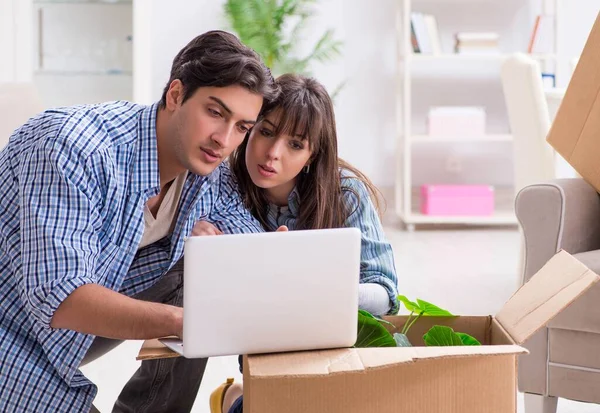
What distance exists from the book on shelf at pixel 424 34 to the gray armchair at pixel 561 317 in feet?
10.2

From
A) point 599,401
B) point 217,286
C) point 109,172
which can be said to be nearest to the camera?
point 217,286

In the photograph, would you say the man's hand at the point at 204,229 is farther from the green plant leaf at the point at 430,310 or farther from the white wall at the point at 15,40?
the white wall at the point at 15,40

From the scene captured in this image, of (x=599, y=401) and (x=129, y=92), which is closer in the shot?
(x=599, y=401)

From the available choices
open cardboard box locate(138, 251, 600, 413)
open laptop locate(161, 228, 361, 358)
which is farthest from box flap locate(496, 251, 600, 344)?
open laptop locate(161, 228, 361, 358)

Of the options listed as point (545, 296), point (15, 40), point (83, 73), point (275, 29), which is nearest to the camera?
point (545, 296)

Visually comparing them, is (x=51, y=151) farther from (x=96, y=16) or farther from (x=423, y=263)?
(x=96, y=16)

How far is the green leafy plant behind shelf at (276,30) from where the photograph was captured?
507 centimetres

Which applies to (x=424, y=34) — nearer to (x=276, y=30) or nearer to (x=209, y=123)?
(x=276, y=30)

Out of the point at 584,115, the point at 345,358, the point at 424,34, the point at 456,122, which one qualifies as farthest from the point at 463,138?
the point at 345,358

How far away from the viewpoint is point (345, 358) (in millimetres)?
1151

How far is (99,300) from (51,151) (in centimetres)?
25

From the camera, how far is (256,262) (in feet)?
3.69

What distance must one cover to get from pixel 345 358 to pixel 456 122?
13.7 ft

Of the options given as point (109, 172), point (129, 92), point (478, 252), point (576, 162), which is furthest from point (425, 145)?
point (109, 172)
